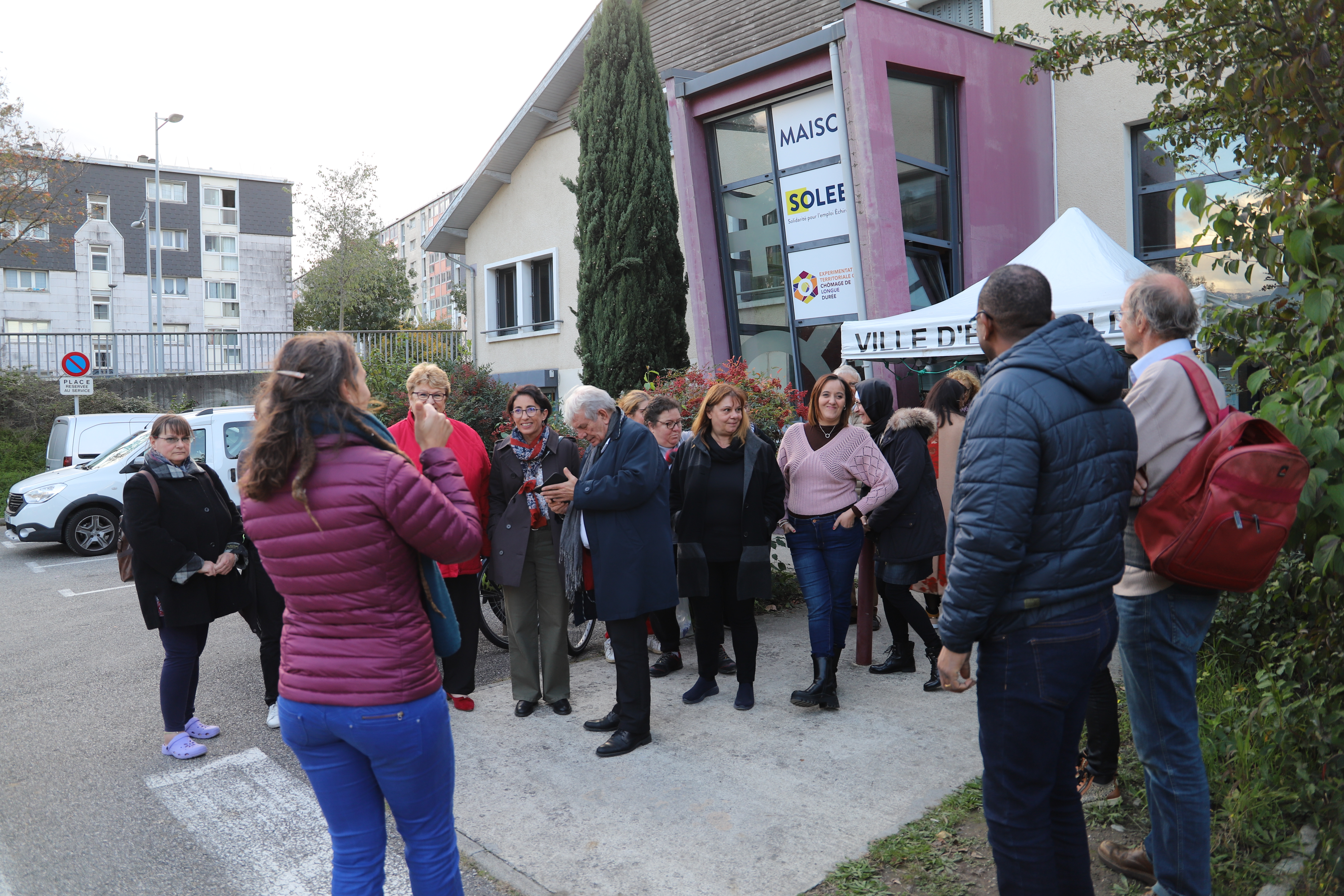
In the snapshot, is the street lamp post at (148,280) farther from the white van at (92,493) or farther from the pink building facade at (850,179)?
the pink building facade at (850,179)

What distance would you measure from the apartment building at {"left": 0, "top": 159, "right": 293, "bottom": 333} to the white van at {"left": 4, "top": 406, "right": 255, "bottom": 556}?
35851mm

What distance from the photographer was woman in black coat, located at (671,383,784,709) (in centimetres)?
505

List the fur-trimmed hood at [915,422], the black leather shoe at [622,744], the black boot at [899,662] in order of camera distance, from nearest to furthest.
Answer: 1. the black leather shoe at [622,744]
2. the fur-trimmed hood at [915,422]
3. the black boot at [899,662]

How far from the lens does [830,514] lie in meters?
5.07

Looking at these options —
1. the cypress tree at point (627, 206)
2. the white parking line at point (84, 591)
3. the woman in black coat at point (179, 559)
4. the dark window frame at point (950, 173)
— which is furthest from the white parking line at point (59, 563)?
the dark window frame at point (950, 173)

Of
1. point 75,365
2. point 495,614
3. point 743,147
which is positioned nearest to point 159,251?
point 75,365

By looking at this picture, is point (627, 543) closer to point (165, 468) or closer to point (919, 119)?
point (165, 468)

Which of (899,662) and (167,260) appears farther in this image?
(167,260)

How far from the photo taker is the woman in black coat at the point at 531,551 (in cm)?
503

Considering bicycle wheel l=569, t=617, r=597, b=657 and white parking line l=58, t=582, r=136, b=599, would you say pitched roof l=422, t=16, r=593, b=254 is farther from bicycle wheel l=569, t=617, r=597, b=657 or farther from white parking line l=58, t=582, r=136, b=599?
bicycle wheel l=569, t=617, r=597, b=657

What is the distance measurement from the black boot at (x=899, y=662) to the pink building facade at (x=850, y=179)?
586 centimetres

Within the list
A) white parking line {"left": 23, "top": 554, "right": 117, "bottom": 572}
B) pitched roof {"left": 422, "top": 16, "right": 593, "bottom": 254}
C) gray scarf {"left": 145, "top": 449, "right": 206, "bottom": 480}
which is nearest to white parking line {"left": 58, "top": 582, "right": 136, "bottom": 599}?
white parking line {"left": 23, "top": 554, "right": 117, "bottom": 572}

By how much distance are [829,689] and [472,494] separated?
2299 millimetres

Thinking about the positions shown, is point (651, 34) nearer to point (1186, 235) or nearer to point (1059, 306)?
point (1186, 235)
